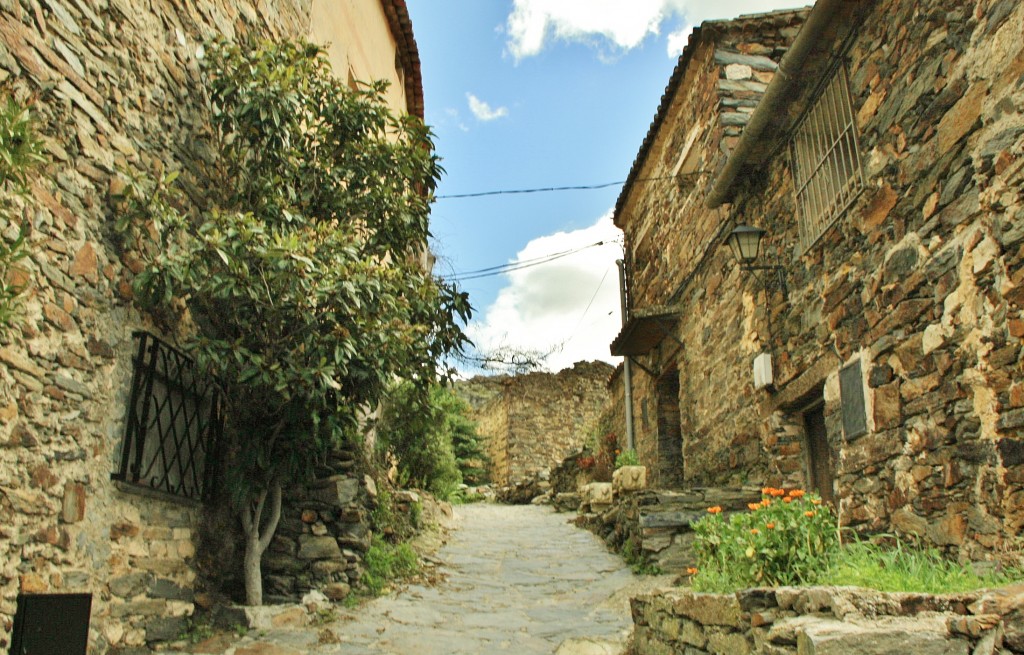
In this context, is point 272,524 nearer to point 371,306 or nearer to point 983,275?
point 371,306

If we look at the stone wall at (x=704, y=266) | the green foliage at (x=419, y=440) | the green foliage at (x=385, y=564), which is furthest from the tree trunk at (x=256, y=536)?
the stone wall at (x=704, y=266)

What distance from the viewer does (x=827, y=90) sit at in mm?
5918

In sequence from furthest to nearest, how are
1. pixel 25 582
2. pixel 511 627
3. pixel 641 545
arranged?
pixel 641 545 < pixel 511 627 < pixel 25 582

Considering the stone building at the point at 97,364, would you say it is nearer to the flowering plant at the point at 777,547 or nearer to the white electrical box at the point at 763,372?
the flowering plant at the point at 777,547

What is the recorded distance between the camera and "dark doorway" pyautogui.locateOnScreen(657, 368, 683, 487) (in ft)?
36.0

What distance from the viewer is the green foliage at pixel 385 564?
22.5 feet

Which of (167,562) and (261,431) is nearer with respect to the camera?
(167,562)

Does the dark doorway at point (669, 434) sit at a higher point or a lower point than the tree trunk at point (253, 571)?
higher

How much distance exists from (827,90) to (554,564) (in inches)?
219

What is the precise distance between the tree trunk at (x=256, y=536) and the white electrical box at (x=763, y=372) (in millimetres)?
4235

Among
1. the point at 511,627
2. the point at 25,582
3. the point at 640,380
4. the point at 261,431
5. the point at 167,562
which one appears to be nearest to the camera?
the point at 25,582

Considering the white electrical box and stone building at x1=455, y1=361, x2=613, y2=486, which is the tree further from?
stone building at x1=455, y1=361, x2=613, y2=486

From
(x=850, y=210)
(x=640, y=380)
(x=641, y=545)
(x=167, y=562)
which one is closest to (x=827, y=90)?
(x=850, y=210)

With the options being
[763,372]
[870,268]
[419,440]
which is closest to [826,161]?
[870,268]
